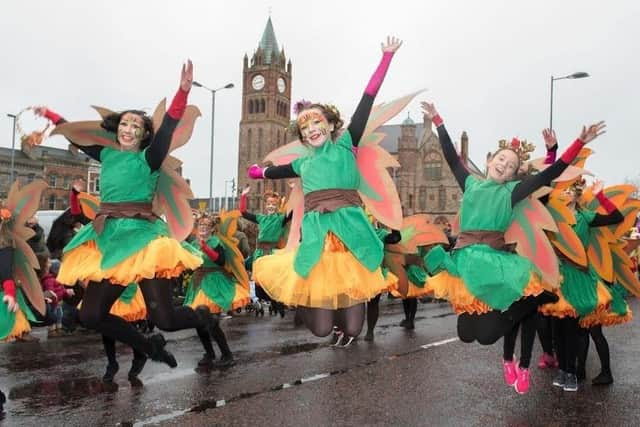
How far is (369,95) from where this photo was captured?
5.41 meters

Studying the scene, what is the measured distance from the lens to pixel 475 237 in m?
5.59

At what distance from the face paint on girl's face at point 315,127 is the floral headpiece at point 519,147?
1.63 meters

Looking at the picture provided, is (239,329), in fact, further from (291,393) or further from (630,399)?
(630,399)

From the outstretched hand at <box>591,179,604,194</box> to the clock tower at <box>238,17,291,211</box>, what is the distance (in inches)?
3599

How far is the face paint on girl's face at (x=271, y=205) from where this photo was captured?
444 inches

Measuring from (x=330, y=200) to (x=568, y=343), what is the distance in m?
3.10

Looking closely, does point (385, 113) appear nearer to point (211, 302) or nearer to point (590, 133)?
point (590, 133)

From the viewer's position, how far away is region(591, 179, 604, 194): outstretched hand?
6625mm

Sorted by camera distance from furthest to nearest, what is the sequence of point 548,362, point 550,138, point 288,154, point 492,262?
point 548,362
point 550,138
point 288,154
point 492,262

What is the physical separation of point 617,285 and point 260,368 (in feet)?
13.2

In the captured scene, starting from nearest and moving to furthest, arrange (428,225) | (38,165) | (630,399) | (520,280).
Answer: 1. (520,280)
2. (630,399)
3. (428,225)
4. (38,165)

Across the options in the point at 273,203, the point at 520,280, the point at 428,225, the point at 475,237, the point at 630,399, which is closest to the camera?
the point at 520,280

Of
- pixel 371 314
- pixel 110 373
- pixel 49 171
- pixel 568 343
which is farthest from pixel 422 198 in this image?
pixel 110 373

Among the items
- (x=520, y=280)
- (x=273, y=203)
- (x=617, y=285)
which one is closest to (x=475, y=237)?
(x=520, y=280)
